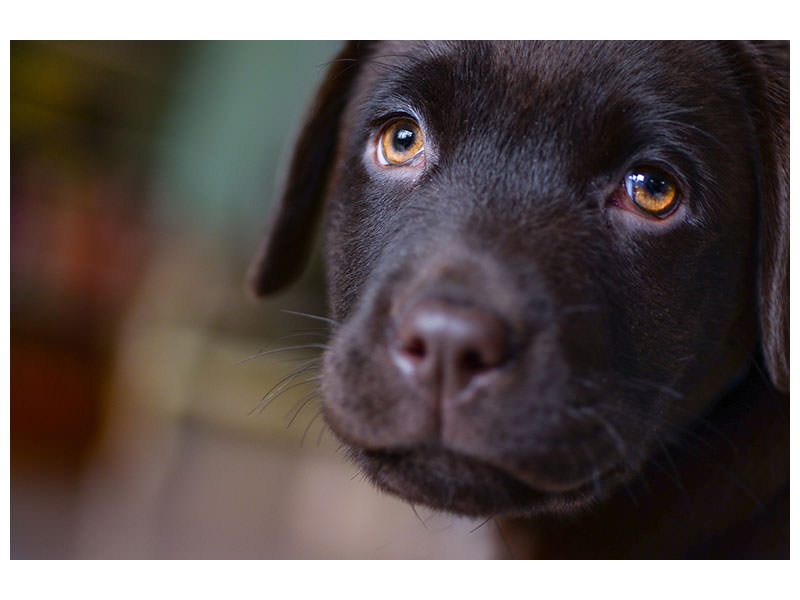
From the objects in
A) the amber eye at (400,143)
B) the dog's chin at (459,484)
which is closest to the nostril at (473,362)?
the dog's chin at (459,484)

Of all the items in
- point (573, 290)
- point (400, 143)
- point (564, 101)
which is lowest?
point (573, 290)

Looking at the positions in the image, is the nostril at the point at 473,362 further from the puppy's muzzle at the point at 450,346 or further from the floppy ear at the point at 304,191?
the floppy ear at the point at 304,191

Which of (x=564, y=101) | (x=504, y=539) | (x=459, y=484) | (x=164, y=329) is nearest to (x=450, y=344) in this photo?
(x=459, y=484)

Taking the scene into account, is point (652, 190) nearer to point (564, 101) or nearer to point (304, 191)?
point (564, 101)

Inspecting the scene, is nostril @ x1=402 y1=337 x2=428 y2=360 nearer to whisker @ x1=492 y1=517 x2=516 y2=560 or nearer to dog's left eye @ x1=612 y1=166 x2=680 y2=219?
dog's left eye @ x1=612 y1=166 x2=680 y2=219
